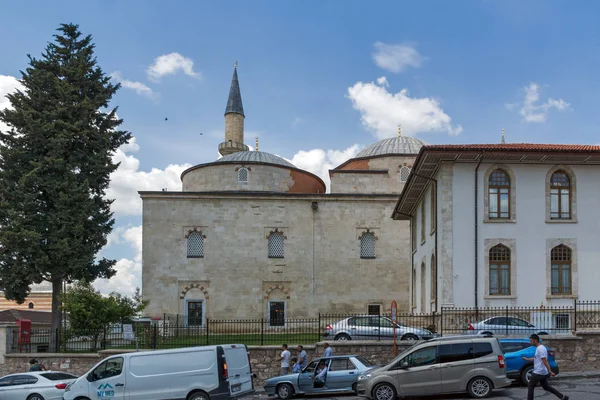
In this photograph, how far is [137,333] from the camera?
23.6 meters

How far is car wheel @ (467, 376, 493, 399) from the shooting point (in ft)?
49.2

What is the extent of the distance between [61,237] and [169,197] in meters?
14.1

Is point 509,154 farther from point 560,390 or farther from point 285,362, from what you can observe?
point 285,362

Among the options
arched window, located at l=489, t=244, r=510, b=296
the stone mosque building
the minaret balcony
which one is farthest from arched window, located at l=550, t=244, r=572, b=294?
the minaret balcony

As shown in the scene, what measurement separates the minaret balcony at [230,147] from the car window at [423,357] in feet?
131

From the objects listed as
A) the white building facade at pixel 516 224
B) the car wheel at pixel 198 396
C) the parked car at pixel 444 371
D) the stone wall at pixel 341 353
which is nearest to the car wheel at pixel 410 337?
the stone wall at pixel 341 353

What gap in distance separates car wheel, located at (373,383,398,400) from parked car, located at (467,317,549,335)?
22.1 feet

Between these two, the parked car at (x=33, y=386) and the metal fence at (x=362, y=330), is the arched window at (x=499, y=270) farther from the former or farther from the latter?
the parked car at (x=33, y=386)

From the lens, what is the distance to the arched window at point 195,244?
130 feet

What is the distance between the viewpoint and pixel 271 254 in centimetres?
4000

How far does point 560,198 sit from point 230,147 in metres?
32.9

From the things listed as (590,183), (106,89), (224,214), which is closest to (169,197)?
(224,214)

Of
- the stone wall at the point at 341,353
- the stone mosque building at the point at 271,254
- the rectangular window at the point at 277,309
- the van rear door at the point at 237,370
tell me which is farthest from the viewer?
the rectangular window at the point at 277,309

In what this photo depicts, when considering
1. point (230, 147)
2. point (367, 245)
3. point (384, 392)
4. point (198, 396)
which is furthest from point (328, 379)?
point (230, 147)
